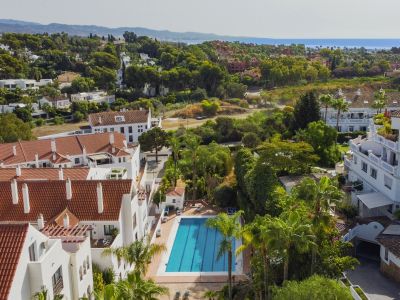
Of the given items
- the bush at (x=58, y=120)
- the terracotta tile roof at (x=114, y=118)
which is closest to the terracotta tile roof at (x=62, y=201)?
the terracotta tile roof at (x=114, y=118)

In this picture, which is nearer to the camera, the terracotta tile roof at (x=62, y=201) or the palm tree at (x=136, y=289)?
the palm tree at (x=136, y=289)

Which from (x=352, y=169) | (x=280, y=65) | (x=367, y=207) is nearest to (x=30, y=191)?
(x=367, y=207)

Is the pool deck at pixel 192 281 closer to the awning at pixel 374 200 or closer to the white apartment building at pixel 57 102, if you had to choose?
the awning at pixel 374 200

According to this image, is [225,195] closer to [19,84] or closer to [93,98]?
[93,98]

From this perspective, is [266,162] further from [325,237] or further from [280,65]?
[280,65]

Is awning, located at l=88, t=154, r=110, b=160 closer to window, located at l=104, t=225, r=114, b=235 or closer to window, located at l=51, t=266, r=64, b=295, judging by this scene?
window, located at l=104, t=225, r=114, b=235

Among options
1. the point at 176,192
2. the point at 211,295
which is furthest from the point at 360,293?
the point at 176,192

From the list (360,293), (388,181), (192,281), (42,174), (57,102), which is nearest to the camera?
(360,293)
